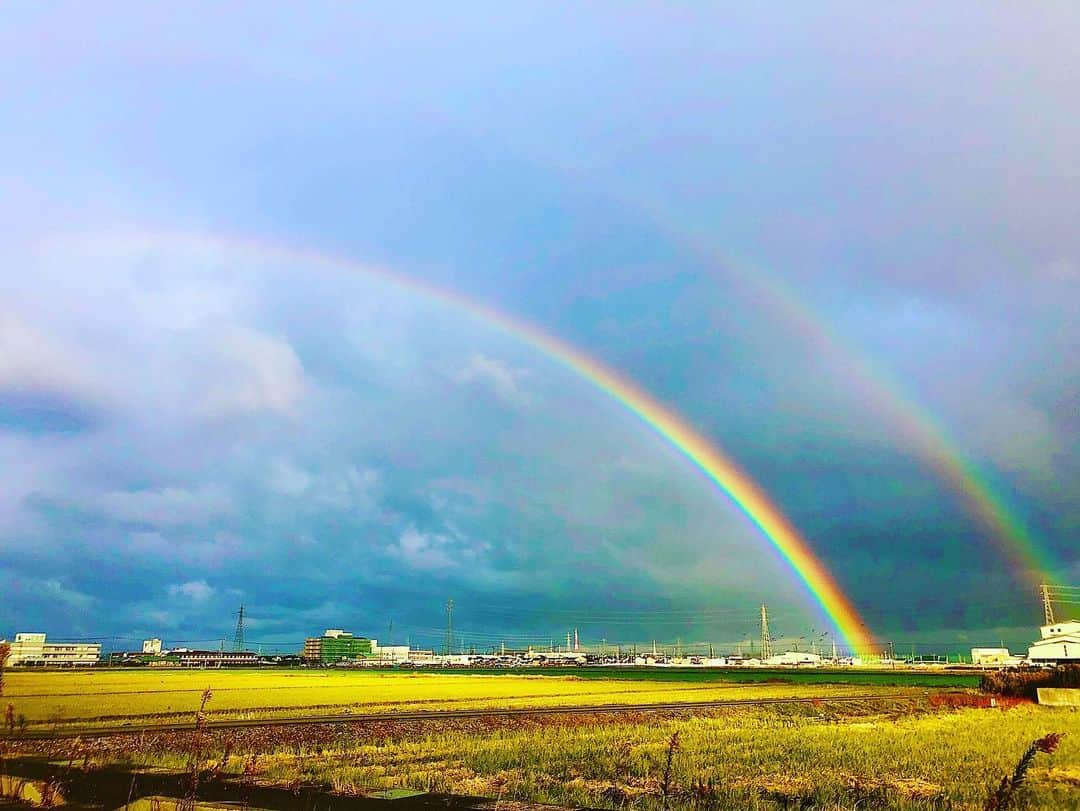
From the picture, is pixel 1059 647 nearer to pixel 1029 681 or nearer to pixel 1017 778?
pixel 1029 681

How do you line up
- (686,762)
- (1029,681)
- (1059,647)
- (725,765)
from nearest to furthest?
1. (725,765)
2. (686,762)
3. (1029,681)
4. (1059,647)

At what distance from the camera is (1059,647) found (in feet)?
331

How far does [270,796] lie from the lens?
16.6 m

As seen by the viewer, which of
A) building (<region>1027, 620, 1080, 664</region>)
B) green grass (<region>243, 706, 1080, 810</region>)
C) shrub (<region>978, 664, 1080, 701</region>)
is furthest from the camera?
building (<region>1027, 620, 1080, 664</region>)

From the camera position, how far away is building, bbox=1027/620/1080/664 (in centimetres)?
9919

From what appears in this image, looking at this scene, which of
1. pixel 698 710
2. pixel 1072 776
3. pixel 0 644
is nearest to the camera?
pixel 0 644

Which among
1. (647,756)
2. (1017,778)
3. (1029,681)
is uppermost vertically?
(1017,778)

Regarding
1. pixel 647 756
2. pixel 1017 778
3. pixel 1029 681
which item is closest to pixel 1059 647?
pixel 1029 681

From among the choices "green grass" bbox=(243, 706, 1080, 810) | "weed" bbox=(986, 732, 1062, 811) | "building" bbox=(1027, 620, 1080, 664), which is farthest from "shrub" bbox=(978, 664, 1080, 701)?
"weed" bbox=(986, 732, 1062, 811)

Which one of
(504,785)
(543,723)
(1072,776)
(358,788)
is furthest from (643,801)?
(543,723)

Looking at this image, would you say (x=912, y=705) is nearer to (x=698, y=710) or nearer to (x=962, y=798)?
(x=698, y=710)

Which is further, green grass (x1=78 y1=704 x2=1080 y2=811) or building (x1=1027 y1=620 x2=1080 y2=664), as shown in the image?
building (x1=1027 y1=620 x2=1080 y2=664)

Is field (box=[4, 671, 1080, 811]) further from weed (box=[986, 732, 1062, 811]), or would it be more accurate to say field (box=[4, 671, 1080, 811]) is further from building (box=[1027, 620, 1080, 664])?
building (box=[1027, 620, 1080, 664])

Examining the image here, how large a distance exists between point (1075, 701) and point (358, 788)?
63744 mm
